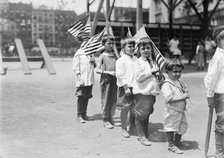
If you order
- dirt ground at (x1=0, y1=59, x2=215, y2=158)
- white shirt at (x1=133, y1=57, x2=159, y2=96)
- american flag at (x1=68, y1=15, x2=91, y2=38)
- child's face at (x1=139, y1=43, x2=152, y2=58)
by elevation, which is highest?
american flag at (x1=68, y1=15, x2=91, y2=38)

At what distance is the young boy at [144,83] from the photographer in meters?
4.70

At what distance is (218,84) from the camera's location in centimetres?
400

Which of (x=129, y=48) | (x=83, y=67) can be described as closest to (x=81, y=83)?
(x=83, y=67)

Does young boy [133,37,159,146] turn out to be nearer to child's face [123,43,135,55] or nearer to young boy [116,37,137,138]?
young boy [116,37,137,138]

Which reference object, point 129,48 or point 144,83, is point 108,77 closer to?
point 129,48

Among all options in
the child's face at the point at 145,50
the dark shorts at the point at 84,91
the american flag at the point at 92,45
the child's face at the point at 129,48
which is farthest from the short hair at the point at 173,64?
the dark shorts at the point at 84,91

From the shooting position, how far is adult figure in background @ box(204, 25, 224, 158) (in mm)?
3933

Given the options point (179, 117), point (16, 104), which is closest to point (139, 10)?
→ point (16, 104)

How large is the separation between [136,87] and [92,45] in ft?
5.64

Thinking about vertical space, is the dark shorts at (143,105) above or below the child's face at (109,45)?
below

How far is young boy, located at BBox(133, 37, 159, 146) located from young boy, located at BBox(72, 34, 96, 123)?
1527 mm

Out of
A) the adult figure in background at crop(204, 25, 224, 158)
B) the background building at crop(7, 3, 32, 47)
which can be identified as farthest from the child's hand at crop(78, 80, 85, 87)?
the background building at crop(7, 3, 32, 47)

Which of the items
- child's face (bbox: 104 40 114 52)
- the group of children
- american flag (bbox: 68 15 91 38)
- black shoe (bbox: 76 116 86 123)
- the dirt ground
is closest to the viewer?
the dirt ground

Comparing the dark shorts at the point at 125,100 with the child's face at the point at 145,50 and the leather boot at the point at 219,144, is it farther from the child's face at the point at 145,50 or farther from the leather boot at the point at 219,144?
the leather boot at the point at 219,144
